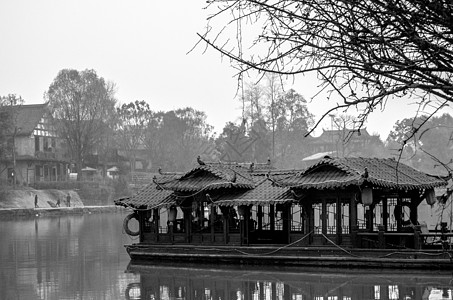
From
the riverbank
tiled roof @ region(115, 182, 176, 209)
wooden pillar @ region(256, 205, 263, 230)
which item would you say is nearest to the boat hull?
tiled roof @ region(115, 182, 176, 209)

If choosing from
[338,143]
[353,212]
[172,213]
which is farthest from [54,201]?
[353,212]

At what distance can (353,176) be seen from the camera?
19781 millimetres

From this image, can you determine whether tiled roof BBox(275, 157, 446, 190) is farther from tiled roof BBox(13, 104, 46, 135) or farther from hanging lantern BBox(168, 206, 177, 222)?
tiled roof BBox(13, 104, 46, 135)

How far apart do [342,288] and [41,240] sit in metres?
18.1

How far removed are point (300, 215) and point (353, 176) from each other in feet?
8.31

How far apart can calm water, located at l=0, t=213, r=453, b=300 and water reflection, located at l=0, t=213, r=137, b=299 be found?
0.07ft

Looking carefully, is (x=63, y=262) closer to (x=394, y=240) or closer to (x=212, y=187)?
(x=212, y=187)

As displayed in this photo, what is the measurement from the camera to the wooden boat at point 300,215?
19.6 m

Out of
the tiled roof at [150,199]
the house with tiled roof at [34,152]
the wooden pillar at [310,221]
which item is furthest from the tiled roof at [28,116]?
the wooden pillar at [310,221]

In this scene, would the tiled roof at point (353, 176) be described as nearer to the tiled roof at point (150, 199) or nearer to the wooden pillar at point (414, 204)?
the wooden pillar at point (414, 204)

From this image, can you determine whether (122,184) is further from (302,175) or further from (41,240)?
(302,175)

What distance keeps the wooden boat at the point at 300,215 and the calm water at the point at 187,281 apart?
1.60 ft

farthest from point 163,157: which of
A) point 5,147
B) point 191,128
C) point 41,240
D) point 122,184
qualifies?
point 41,240

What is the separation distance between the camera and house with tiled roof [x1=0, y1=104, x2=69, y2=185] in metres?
61.5
